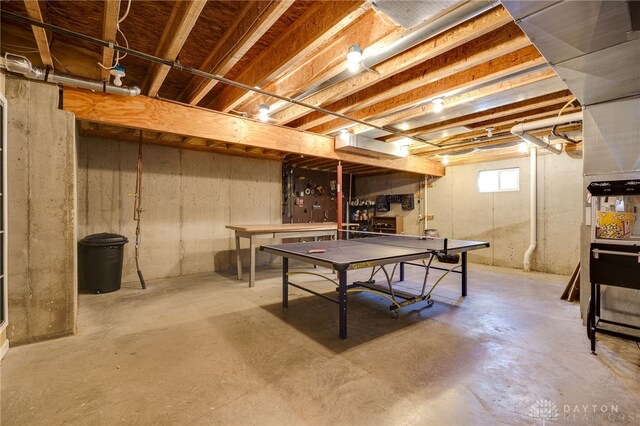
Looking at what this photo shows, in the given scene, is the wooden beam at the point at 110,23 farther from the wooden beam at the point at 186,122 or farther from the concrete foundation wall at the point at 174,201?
the concrete foundation wall at the point at 174,201

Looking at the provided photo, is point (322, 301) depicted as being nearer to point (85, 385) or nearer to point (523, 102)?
point (85, 385)

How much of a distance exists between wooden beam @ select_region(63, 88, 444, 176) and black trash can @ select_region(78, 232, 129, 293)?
73.1 inches

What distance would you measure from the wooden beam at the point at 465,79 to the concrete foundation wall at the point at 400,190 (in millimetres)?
4432

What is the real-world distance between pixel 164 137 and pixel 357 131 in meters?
3.39

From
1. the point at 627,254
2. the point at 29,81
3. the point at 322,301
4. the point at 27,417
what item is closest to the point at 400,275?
the point at 322,301

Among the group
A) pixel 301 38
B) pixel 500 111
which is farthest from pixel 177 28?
pixel 500 111

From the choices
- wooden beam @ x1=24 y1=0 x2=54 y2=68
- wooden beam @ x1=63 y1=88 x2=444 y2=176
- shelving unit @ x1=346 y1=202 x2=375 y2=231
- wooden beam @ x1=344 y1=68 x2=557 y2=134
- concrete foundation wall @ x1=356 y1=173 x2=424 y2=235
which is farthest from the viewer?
shelving unit @ x1=346 y1=202 x2=375 y2=231

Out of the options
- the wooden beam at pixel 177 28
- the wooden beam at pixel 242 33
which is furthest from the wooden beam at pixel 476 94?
the wooden beam at pixel 177 28

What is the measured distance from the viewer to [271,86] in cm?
346

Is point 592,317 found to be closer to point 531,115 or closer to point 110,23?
point 531,115

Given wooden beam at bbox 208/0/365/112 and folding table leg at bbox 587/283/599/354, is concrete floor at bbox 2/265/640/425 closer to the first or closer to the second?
folding table leg at bbox 587/283/599/354

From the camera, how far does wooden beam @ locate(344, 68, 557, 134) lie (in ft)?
9.73

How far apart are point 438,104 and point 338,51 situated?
170cm

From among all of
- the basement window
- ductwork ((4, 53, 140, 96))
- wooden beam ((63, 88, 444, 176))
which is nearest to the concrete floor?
wooden beam ((63, 88, 444, 176))
